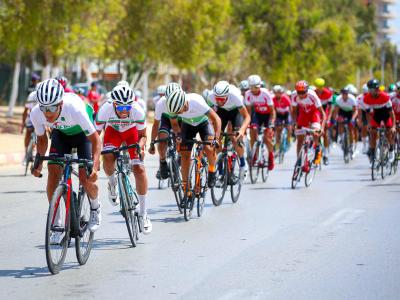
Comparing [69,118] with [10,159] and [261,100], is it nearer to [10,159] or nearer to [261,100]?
[261,100]

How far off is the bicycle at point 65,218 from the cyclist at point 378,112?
1124 cm

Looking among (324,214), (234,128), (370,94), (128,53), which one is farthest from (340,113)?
(128,53)

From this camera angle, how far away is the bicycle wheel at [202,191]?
555 inches

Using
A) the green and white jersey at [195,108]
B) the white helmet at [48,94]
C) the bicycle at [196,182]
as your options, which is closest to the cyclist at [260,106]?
the bicycle at [196,182]

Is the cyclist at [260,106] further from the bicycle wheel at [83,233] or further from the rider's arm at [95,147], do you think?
the rider's arm at [95,147]

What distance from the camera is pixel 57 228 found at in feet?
31.2

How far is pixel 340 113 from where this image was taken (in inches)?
1081

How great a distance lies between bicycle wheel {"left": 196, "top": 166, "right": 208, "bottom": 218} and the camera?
555 inches

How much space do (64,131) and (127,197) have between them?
4.30ft

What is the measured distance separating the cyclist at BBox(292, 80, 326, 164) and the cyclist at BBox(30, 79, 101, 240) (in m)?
9.12

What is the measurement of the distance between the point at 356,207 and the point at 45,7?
67.7 ft

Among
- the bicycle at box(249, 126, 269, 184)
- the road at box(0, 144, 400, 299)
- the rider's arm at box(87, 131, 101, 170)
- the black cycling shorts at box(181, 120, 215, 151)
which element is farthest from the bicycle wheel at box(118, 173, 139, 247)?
the bicycle at box(249, 126, 269, 184)

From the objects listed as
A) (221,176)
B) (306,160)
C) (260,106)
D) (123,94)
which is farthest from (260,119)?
(123,94)

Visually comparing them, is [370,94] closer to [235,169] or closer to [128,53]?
[235,169]
